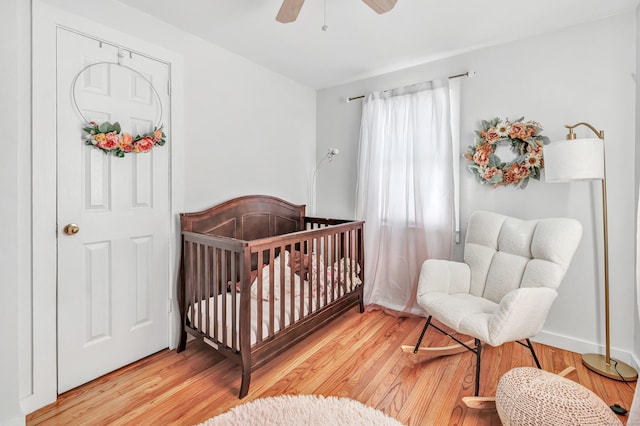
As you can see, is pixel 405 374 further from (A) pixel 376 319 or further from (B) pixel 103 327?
(B) pixel 103 327

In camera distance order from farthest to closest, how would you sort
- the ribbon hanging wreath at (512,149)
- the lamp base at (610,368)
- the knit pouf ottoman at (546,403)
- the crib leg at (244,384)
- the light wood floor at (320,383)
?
the ribbon hanging wreath at (512,149), the lamp base at (610,368), the crib leg at (244,384), the light wood floor at (320,383), the knit pouf ottoman at (546,403)

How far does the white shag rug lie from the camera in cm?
149

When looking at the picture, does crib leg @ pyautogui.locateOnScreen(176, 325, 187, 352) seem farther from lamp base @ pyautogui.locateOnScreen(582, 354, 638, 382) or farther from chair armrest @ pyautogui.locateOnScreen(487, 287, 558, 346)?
lamp base @ pyautogui.locateOnScreen(582, 354, 638, 382)

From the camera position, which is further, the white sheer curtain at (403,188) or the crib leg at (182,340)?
the white sheer curtain at (403,188)

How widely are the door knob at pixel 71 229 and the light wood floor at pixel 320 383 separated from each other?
2.97ft

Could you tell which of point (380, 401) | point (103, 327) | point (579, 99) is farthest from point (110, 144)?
point (579, 99)

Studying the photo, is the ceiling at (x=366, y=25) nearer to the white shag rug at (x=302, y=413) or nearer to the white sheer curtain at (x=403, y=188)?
the white sheer curtain at (x=403, y=188)

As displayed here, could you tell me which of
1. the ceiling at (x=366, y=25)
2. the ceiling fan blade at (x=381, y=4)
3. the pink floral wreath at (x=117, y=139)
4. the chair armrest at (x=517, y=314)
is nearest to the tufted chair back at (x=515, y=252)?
the chair armrest at (x=517, y=314)

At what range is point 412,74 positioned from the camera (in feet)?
9.36

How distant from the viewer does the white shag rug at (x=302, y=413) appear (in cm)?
149

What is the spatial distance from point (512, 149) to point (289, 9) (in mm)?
1892

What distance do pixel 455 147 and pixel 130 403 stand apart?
2.88m

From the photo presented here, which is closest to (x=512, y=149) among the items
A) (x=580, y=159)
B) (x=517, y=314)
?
(x=580, y=159)
